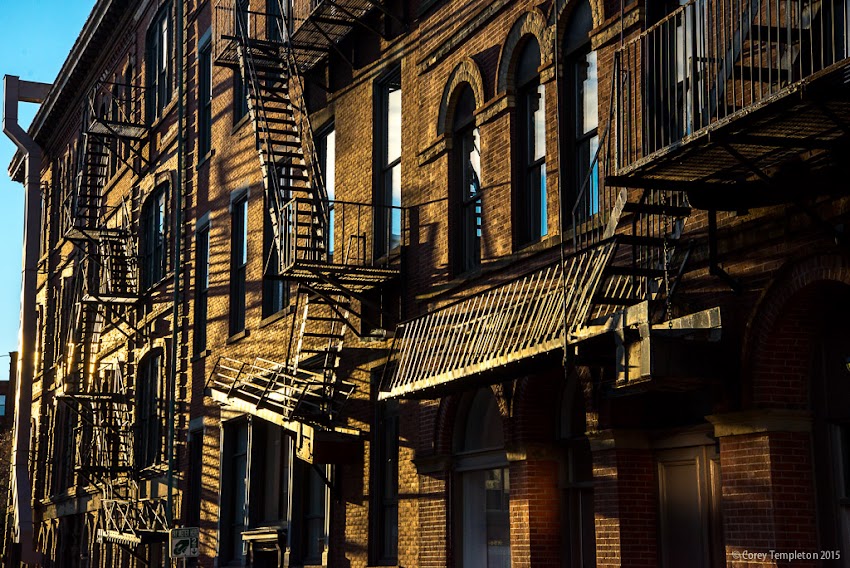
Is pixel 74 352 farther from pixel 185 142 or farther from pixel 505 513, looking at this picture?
pixel 505 513

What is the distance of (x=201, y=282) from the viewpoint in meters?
29.4

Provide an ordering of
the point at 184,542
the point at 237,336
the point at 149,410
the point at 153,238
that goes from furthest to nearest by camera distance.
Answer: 1. the point at 153,238
2. the point at 149,410
3. the point at 237,336
4. the point at 184,542

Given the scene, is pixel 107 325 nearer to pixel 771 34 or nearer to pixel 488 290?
pixel 488 290

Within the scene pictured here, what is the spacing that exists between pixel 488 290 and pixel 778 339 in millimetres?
5083

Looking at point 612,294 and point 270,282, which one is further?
point 270,282

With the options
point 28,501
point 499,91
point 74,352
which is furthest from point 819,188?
point 28,501

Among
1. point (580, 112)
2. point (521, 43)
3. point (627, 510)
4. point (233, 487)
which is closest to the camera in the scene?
point (627, 510)

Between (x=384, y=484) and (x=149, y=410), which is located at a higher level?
(x=149, y=410)

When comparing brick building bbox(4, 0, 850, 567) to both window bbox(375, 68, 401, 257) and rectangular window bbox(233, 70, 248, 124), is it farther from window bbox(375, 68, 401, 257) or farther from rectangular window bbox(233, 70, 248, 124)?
rectangular window bbox(233, 70, 248, 124)

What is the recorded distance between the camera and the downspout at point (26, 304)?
41.4 meters

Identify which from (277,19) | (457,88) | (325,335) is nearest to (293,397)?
(325,335)

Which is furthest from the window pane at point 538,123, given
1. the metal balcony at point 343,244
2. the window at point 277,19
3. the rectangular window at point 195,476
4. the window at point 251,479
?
the rectangular window at point 195,476

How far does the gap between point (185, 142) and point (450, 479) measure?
16.1 m

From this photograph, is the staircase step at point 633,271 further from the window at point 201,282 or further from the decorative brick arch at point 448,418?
the window at point 201,282
